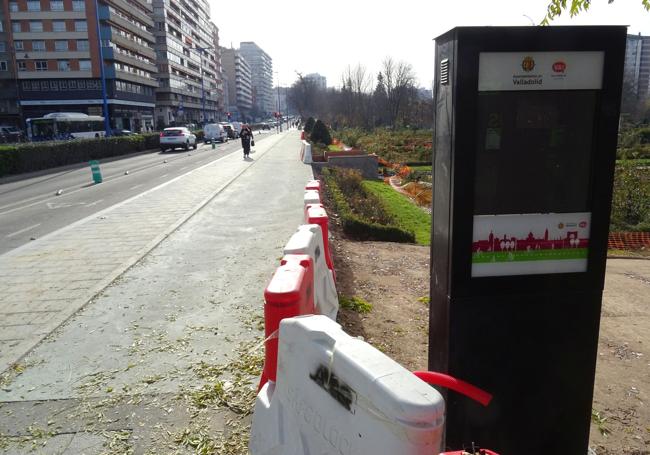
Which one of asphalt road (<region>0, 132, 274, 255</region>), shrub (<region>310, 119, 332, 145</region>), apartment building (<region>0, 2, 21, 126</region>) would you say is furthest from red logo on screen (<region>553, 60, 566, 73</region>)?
apartment building (<region>0, 2, 21, 126</region>)

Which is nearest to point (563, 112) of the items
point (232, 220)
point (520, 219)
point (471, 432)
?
point (520, 219)

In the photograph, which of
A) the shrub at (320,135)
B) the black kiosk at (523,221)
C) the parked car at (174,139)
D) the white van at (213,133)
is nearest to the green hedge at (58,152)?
the parked car at (174,139)

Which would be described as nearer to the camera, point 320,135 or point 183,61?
point 320,135

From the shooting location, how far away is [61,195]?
51.4ft

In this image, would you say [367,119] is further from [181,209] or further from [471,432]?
[471,432]

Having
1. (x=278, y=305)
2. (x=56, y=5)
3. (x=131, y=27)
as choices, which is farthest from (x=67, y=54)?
(x=278, y=305)

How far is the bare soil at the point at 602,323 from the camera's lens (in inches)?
143

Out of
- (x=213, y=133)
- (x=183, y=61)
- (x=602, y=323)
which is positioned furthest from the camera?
(x=183, y=61)

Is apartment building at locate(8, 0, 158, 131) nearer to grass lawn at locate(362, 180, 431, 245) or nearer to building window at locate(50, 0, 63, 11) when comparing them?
building window at locate(50, 0, 63, 11)

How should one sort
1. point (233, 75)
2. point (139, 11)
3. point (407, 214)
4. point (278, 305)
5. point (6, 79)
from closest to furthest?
1. point (278, 305)
2. point (407, 214)
3. point (6, 79)
4. point (139, 11)
5. point (233, 75)

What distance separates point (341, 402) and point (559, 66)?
1802 mm

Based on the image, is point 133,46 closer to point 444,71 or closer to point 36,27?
point 36,27

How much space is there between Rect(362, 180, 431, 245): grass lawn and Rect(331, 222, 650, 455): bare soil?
89.1 inches

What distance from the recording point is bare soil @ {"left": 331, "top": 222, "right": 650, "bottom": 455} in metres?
3.64
